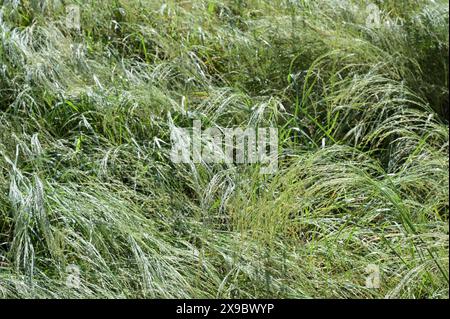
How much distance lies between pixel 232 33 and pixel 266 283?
4.94 ft

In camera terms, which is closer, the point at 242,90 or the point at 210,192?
the point at 210,192

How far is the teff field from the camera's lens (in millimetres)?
2877

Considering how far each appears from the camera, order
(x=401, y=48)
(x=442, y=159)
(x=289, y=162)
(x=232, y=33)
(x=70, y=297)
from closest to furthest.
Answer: (x=70, y=297), (x=442, y=159), (x=289, y=162), (x=401, y=48), (x=232, y=33)

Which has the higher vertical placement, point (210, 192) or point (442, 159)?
point (442, 159)

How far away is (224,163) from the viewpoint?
129 inches

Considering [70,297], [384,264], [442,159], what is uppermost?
[442,159]

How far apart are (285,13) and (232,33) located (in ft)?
0.89

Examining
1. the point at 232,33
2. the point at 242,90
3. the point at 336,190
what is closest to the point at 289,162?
the point at 336,190

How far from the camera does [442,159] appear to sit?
10.0 ft

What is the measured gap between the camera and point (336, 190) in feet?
10.1

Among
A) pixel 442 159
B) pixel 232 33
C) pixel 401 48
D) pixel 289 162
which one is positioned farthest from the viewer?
pixel 232 33

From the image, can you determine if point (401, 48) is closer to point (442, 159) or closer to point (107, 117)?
point (442, 159)

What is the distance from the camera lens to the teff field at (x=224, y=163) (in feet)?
9.44

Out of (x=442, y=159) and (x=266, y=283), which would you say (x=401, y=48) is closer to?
(x=442, y=159)
